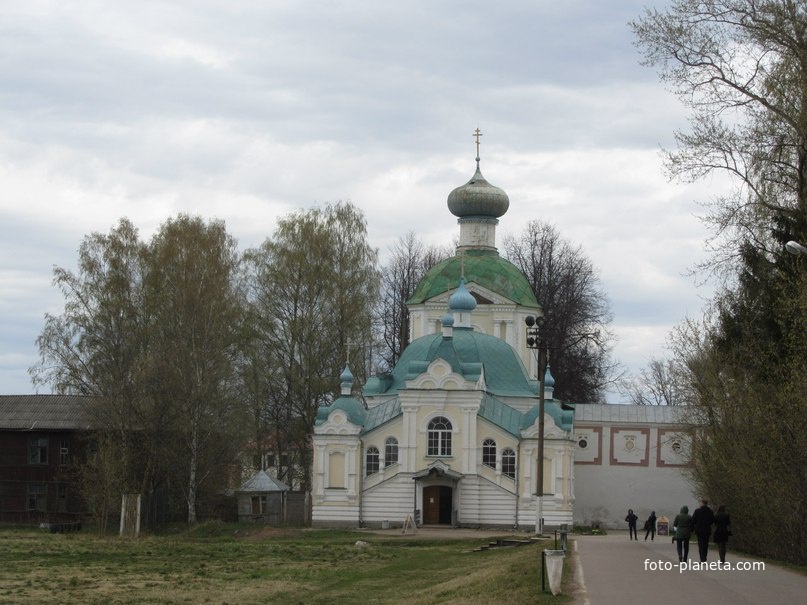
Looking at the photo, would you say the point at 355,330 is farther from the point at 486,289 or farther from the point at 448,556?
the point at 448,556

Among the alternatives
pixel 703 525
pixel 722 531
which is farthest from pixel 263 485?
A: pixel 703 525

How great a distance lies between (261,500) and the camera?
51219mm

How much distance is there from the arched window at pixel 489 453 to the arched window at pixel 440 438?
1.19m

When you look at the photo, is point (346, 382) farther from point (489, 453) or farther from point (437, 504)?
point (489, 453)

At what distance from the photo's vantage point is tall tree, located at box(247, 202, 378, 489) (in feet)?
179

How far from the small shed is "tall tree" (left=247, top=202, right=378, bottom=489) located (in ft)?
15.3

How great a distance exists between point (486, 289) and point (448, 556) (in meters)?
23.7

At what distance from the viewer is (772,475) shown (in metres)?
24.7

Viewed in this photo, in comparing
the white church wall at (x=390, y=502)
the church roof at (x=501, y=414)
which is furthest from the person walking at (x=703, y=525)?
the white church wall at (x=390, y=502)

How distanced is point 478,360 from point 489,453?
184 inches

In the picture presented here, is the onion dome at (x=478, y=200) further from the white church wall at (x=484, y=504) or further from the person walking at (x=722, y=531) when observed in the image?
the person walking at (x=722, y=531)

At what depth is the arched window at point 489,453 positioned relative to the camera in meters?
47.1

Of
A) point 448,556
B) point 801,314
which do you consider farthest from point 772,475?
point 448,556

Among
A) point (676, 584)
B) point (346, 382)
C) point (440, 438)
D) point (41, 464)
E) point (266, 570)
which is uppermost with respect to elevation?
point (346, 382)
